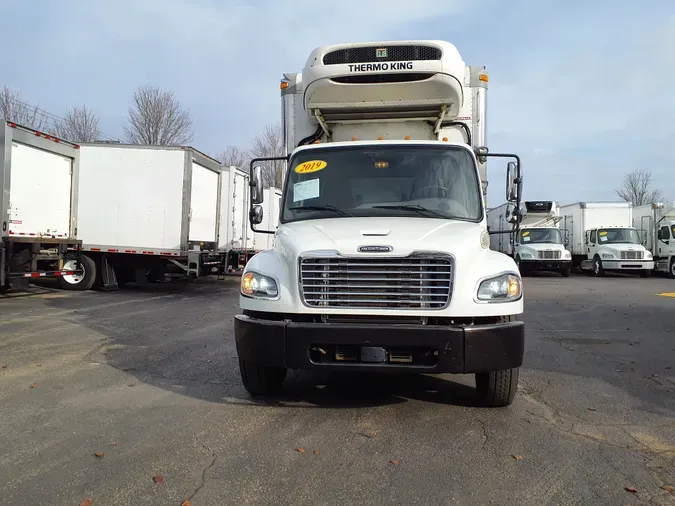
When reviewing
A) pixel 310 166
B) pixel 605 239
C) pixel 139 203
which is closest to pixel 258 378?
pixel 310 166

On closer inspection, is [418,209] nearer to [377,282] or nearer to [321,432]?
[377,282]

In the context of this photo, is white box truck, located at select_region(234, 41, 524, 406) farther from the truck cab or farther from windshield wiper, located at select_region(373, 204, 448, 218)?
the truck cab

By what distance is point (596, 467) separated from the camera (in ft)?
11.1

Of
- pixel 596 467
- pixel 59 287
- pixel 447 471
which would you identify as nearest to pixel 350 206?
pixel 447 471

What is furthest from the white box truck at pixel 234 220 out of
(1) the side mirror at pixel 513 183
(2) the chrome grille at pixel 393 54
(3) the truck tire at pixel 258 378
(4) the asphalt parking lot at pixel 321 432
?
(3) the truck tire at pixel 258 378

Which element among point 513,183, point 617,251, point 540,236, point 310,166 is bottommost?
point 617,251

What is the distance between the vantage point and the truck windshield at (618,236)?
23.3 meters

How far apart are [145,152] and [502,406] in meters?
11.5

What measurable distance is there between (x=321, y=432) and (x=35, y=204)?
10981mm

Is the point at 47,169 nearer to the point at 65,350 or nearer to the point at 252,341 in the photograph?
the point at 65,350

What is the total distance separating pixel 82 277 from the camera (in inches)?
551

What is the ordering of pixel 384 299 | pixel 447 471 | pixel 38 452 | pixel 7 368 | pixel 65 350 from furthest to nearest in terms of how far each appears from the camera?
pixel 65 350 < pixel 7 368 < pixel 384 299 < pixel 38 452 < pixel 447 471

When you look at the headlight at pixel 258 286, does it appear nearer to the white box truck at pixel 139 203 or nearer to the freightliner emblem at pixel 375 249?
the freightliner emblem at pixel 375 249

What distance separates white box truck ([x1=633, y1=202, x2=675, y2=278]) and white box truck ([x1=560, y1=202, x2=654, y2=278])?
2.73ft
